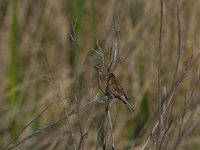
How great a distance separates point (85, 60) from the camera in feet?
13.9

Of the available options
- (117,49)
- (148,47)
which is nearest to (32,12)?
(148,47)

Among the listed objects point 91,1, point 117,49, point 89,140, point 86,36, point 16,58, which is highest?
point 86,36

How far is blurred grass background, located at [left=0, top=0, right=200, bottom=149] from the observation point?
14.3 feet

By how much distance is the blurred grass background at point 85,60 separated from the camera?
4.34 m

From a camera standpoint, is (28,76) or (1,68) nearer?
(28,76)

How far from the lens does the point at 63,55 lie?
5.29 metres

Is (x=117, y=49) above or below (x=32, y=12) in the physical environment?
below

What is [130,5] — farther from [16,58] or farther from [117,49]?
[117,49]

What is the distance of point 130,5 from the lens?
5.00 meters

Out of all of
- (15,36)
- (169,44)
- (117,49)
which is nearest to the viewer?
(117,49)

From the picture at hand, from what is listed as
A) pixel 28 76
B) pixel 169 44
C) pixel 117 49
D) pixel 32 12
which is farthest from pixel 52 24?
pixel 117 49

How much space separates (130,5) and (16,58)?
1.09m

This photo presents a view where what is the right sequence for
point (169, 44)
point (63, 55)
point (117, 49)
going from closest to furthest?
point (117, 49)
point (169, 44)
point (63, 55)

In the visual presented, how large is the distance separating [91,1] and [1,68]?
115 centimetres
